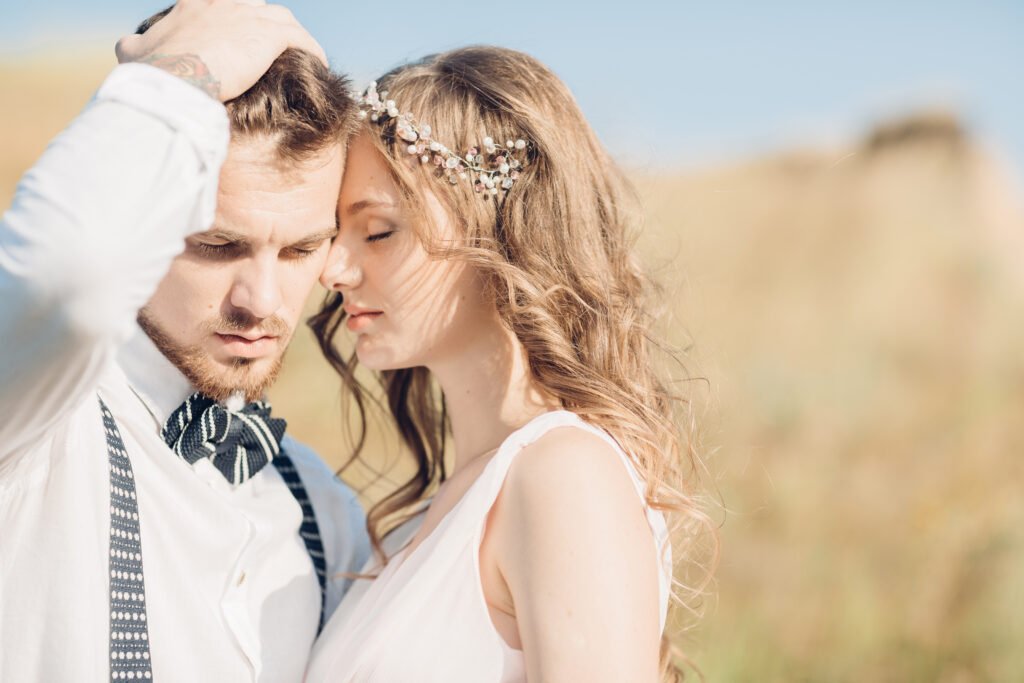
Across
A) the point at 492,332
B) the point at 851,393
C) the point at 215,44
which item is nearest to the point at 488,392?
the point at 492,332

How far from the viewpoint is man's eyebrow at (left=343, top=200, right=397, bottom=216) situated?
2.66 metres

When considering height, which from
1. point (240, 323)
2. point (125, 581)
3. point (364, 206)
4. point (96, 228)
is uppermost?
point (96, 228)

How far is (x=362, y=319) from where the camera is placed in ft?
9.19

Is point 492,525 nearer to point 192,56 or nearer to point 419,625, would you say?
point 419,625

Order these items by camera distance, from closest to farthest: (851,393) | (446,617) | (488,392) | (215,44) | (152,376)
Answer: (215,44), (446,617), (152,376), (488,392), (851,393)

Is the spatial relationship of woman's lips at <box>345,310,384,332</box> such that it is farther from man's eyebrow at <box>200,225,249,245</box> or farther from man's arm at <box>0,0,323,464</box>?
man's arm at <box>0,0,323,464</box>

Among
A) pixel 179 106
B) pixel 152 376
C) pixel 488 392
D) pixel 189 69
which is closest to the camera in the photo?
pixel 179 106

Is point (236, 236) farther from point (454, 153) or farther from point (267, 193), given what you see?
point (454, 153)

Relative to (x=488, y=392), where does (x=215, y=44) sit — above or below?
above

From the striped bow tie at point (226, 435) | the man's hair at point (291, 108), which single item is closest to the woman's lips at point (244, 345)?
the striped bow tie at point (226, 435)

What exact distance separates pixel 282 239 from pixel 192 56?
0.68 m

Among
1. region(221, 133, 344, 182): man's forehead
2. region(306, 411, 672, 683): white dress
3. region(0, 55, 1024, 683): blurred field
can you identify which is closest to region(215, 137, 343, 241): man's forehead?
region(221, 133, 344, 182): man's forehead

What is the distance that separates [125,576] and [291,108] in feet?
3.97

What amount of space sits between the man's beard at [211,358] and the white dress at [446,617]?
0.69 m
